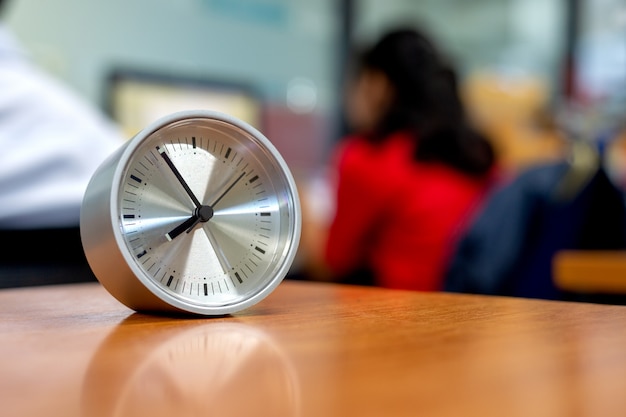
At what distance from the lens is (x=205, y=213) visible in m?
0.73

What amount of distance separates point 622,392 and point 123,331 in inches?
14.3

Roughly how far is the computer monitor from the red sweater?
1.05 metres

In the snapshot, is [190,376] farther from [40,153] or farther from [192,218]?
[40,153]

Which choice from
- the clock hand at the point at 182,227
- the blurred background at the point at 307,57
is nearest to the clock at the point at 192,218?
the clock hand at the point at 182,227

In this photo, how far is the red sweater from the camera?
7.89ft

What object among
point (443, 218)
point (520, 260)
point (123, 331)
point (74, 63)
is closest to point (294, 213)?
point (123, 331)

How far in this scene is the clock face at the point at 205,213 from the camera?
0.70m

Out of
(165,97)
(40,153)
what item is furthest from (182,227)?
(165,97)

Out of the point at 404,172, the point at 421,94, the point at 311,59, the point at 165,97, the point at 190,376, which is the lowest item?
the point at 190,376

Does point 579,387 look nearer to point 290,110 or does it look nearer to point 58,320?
point 58,320

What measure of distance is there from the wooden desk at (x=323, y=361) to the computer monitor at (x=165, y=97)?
265 cm

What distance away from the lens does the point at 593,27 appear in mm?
5395

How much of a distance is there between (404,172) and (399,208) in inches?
4.4

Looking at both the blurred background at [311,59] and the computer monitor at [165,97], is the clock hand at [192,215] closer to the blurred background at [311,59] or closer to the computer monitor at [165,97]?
the blurred background at [311,59]
